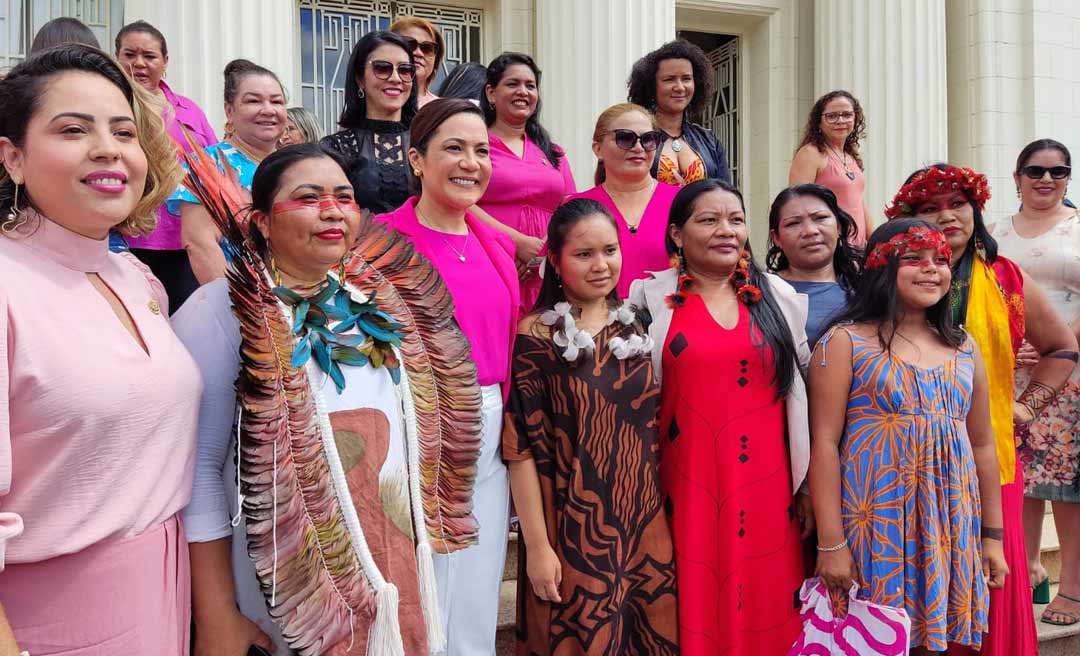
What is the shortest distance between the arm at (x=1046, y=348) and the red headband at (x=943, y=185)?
0.51 metres

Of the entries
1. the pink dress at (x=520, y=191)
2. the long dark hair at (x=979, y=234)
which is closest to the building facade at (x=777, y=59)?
the pink dress at (x=520, y=191)

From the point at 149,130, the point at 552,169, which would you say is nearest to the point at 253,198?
the point at 149,130

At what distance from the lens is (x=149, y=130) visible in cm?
195

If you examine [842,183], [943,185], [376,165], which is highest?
[842,183]

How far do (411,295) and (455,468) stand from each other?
1.60 feet

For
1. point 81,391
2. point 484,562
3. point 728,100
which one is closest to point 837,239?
point 484,562

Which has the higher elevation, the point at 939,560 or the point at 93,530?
the point at 93,530

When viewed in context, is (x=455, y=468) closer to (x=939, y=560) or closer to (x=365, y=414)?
(x=365, y=414)

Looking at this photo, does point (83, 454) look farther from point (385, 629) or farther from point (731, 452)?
point (731, 452)

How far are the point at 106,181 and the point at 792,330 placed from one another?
7.13ft

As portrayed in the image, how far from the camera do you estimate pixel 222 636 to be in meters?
2.03

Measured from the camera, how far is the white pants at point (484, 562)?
2758 millimetres

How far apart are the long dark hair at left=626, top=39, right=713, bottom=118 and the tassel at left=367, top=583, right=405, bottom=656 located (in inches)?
116

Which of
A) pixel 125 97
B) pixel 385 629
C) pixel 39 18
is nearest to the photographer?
pixel 125 97
